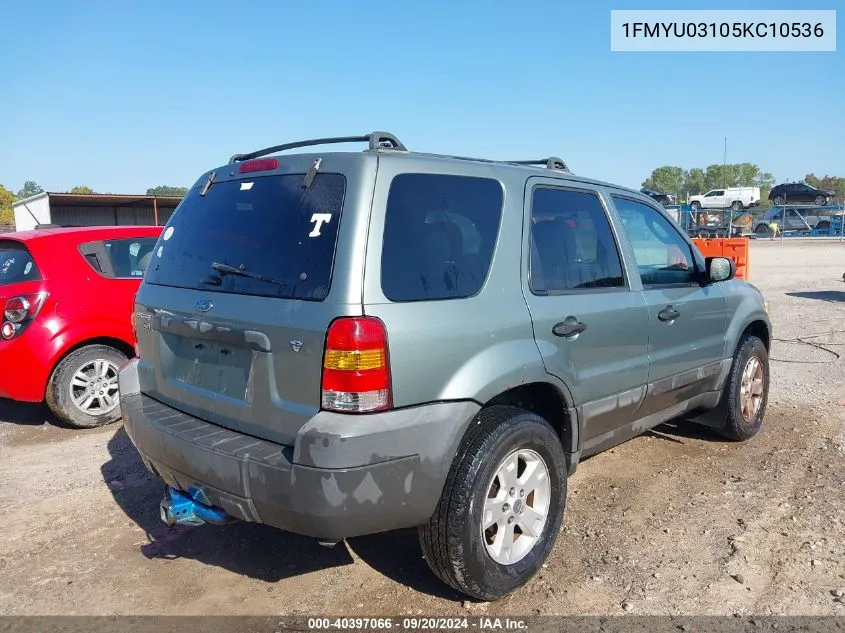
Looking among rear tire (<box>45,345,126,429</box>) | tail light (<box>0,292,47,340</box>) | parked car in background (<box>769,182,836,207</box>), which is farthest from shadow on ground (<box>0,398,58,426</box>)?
parked car in background (<box>769,182,836,207</box>)

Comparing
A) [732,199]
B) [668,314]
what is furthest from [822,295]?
[732,199]

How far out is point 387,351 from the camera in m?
2.46

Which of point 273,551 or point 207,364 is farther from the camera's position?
point 273,551

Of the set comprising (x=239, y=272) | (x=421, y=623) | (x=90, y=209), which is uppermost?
(x=90, y=209)

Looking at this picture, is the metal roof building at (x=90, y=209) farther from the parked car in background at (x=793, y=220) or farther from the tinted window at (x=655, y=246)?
the parked car in background at (x=793, y=220)

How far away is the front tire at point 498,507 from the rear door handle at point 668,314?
1.20 meters

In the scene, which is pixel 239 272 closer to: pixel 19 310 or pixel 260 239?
pixel 260 239

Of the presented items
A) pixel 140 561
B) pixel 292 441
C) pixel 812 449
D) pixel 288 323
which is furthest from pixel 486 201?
pixel 812 449

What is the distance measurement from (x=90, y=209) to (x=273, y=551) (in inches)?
1100

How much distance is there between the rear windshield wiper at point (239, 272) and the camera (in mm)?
2667

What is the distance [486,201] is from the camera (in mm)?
3025

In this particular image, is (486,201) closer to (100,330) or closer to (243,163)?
(243,163)

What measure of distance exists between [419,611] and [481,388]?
Result: 1045mm

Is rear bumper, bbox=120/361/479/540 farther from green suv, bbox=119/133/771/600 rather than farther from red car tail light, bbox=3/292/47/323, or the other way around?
red car tail light, bbox=3/292/47/323
